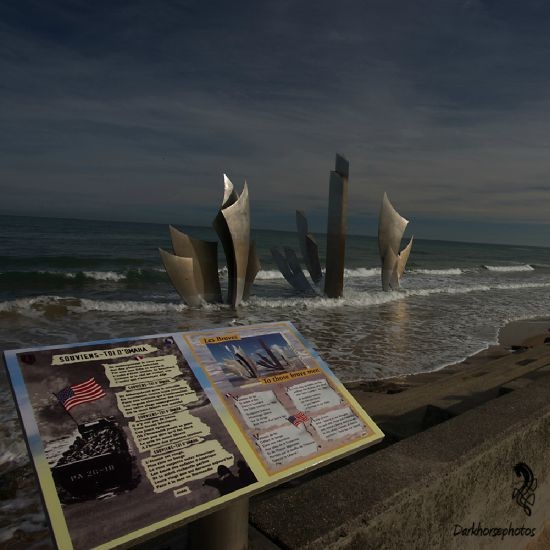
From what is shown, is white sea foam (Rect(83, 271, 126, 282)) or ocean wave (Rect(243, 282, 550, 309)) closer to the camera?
ocean wave (Rect(243, 282, 550, 309))

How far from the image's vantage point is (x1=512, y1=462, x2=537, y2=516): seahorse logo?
88.4 inches

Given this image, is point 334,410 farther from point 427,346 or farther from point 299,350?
point 427,346

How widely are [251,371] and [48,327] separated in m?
7.36

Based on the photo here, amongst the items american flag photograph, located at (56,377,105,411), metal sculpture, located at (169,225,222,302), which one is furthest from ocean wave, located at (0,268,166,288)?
american flag photograph, located at (56,377,105,411)

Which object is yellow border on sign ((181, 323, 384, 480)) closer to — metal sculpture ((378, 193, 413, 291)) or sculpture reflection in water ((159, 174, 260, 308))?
sculpture reflection in water ((159, 174, 260, 308))

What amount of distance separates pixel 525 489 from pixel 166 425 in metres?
1.91

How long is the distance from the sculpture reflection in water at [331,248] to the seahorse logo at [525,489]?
8792 millimetres

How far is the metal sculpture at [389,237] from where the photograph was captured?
12.3 meters

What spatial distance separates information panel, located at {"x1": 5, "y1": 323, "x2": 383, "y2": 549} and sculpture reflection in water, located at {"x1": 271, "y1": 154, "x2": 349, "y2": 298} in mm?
9403

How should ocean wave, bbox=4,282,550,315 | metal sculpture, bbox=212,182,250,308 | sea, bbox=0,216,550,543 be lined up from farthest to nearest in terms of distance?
ocean wave, bbox=4,282,550,315 → metal sculpture, bbox=212,182,250,308 → sea, bbox=0,216,550,543

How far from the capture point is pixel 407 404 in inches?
138

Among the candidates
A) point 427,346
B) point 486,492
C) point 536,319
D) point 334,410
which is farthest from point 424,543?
point 536,319

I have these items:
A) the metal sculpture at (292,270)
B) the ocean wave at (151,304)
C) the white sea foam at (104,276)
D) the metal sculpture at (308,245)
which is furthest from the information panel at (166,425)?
the white sea foam at (104,276)
